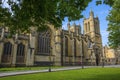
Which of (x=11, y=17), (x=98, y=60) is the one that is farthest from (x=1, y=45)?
(x=98, y=60)

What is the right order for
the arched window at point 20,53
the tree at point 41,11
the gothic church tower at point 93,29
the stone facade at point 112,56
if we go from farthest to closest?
the stone facade at point 112,56, the gothic church tower at point 93,29, the arched window at point 20,53, the tree at point 41,11

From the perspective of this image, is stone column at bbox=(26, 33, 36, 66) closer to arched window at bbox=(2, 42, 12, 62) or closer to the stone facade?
arched window at bbox=(2, 42, 12, 62)

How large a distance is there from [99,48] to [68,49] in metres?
19.8

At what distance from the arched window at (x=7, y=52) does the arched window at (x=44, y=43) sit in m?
9.80

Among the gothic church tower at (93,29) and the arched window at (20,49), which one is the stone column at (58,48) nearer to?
the arched window at (20,49)

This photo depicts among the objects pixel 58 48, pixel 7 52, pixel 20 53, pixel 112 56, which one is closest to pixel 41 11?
pixel 7 52

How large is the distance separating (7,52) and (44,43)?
42.8ft

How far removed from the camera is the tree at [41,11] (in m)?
8.82

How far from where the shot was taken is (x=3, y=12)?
33.8 feet

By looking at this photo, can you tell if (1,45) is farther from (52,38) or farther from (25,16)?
(25,16)

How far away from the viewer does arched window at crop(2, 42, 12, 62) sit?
34125 mm

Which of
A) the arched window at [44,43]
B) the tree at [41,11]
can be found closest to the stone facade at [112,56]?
the arched window at [44,43]

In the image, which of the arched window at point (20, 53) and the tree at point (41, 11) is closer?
the tree at point (41, 11)

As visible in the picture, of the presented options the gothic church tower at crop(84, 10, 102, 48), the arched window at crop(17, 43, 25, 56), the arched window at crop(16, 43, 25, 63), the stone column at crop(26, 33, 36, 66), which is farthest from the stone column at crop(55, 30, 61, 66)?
the gothic church tower at crop(84, 10, 102, 48)
